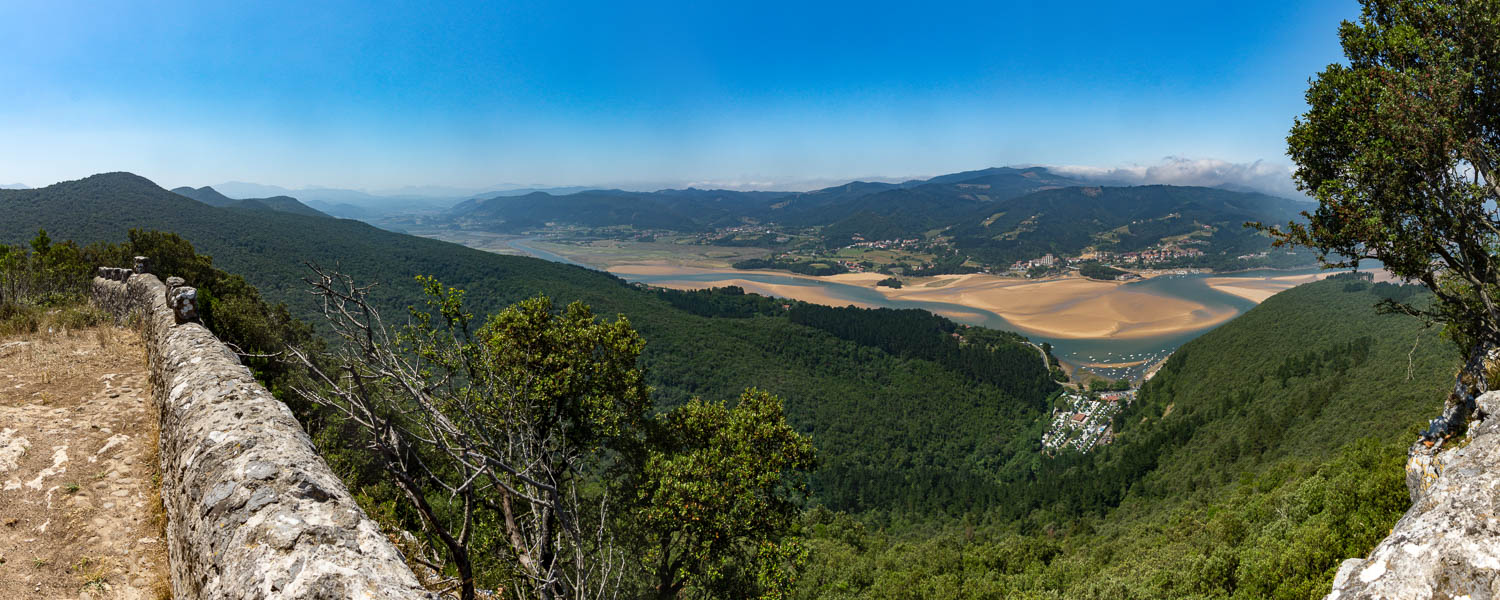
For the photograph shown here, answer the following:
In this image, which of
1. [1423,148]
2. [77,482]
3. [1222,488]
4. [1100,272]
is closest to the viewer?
[77,482]

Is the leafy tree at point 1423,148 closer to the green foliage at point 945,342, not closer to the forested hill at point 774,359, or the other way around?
the forested hill at point 774,359

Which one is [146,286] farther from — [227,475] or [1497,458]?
[1497,458]

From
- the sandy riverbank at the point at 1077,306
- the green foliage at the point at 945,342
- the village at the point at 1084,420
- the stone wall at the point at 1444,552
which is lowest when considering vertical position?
the village at the point at 1084,420

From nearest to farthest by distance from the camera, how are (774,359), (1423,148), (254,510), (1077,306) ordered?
1. (254,510)
2. (1423,148)
3. (774,359)
4. (1077,306)

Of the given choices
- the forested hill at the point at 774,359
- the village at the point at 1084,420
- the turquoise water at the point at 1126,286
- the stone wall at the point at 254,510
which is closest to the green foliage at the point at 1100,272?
the turquoise water at the point at 1126,286

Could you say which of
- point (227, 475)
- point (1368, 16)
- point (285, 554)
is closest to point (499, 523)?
point (227, 475)

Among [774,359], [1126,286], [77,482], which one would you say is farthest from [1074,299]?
[77,482]

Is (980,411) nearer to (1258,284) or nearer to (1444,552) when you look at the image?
A: (1444,552)

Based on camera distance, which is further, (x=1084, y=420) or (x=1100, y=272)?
(x=1100, y=272)
